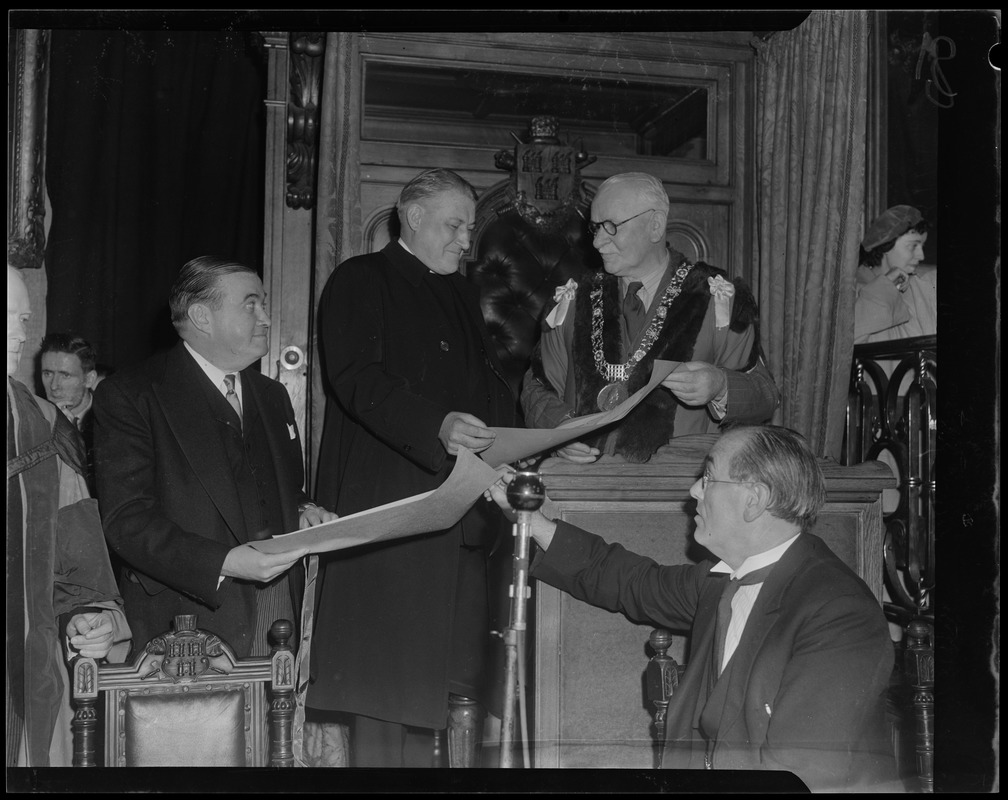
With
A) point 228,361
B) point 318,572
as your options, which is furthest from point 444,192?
point 318,572

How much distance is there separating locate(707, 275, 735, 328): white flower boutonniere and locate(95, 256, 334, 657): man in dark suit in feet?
3.63

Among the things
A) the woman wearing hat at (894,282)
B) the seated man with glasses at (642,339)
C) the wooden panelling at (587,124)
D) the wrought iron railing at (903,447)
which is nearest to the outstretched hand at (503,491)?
the seated man with glasses at (642,339)

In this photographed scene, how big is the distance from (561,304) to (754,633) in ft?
3.64

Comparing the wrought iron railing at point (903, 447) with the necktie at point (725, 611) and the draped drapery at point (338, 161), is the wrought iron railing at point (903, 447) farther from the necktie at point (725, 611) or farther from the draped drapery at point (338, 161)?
the draped drapery at point (338, 161)

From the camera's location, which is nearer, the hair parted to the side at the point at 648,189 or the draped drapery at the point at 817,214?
the hair parted to the side at the point at 648,189

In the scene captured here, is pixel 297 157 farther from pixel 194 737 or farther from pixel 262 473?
pixel 194 737

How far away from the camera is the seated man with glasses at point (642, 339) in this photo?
2.49 m

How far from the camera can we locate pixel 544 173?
3234 millimetres

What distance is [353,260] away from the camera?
2.56 meters

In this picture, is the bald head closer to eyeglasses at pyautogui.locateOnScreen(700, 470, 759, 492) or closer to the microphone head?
the microphone head

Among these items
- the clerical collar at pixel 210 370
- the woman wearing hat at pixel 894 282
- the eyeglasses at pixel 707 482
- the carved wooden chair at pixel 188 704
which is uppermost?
the woman wearing hat at pixel 894 282

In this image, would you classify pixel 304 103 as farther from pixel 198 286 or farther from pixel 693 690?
pixel 693 690

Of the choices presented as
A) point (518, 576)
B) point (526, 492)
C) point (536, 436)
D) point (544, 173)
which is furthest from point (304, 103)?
point (518, 576)

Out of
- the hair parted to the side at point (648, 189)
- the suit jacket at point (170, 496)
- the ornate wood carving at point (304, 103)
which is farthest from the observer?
the ornate wood carving at point (304, 103)
